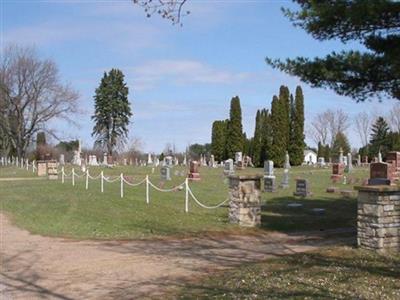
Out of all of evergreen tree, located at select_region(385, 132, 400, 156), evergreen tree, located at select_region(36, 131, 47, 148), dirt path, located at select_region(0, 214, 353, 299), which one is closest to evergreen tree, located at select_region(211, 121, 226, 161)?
evergreen tree, located at select_region(385, 132, 400, 156)

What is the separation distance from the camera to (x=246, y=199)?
15.8m

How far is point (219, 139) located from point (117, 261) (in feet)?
195

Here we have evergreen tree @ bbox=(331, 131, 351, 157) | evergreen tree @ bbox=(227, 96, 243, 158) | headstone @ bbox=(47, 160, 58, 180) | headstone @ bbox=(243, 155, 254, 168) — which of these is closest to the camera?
headstone @ bbox=(47, 160, 58, 180)

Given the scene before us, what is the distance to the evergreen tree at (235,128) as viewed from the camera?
65.4 meters

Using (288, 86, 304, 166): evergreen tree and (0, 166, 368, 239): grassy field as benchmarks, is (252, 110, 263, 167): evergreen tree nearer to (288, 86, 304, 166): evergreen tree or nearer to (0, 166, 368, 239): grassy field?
(288, 86, 304, 166): evergreen tree

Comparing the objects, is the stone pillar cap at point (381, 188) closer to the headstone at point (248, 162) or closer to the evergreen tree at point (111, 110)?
the headstone at point (248, 162)

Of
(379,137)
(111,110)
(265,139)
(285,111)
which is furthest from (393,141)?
(111,110)

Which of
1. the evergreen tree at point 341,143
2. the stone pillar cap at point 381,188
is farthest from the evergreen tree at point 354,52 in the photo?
the evergreen tree at point 341,143

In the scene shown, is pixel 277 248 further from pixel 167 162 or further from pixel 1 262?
pixel 167 162

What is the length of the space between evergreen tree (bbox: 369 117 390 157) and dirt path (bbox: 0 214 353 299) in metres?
70.0

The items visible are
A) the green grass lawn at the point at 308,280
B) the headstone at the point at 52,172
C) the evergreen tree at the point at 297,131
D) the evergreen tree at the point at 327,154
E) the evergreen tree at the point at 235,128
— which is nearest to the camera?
the green grass lawn at the point at 308,280

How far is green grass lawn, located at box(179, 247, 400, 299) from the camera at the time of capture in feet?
24.4

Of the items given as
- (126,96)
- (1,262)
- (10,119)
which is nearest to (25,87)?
(10,119)

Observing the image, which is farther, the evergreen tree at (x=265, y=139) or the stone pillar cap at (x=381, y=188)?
the evergreen tree at (x=265, y=139)
